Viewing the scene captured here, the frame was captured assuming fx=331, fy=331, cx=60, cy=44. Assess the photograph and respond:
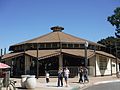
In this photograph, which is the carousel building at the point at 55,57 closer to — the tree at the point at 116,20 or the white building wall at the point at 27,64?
the white building wall at the point at 27,64

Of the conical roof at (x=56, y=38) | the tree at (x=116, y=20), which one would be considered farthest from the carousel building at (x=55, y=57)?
the tree at (x=116, y=20)

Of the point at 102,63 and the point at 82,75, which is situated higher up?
the point at 102,63

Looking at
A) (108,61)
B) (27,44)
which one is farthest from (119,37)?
(27,44)

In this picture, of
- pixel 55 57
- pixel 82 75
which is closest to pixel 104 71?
pixel 55 57

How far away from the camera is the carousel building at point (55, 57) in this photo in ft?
154

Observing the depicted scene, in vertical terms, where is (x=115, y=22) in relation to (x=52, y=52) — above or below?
above

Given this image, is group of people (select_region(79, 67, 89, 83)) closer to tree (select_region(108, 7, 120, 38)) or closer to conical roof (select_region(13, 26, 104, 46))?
conical roof (select_region(13, 26, 104, 46))

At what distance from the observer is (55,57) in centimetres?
4844

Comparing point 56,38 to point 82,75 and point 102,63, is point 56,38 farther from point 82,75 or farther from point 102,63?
point 82,75

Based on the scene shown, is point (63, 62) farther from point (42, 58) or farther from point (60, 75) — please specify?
point (60, 75)

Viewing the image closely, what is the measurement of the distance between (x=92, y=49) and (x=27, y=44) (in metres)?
10.7

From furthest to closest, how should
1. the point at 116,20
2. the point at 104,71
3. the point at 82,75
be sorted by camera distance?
the point at 116,20, the point at 104,71, the point at 82,75

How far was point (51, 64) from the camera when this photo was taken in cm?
4894

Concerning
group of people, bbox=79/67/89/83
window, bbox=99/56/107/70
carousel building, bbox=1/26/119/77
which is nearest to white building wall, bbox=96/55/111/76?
carousel building, bbox=1/26/119/77
